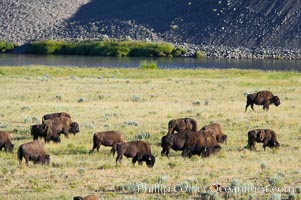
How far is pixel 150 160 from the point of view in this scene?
18156 millimetres

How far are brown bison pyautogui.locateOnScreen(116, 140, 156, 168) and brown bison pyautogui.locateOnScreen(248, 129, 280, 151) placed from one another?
161 inches

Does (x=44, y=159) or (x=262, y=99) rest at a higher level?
(x=262, y=99)

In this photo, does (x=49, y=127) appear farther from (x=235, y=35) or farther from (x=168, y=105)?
(x=235, y=35)

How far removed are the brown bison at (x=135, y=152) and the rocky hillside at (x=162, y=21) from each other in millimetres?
87126

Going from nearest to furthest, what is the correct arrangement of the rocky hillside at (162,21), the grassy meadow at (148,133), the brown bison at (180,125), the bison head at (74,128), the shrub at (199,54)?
1. the grassy meadow at (148,133)
2. the brown bison at (180,125)
3. the bison head at (74,128)
4. the shrub at (199,54)
5. the rocky hillside at (162,21)

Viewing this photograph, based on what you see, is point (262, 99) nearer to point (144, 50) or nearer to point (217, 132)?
point (217, 132)

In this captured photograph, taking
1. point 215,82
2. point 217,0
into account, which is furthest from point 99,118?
point 217,0

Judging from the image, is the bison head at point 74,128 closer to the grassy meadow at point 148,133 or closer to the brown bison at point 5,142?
the grassy meadow at point 148,133

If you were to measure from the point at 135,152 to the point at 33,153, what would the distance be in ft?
8.62

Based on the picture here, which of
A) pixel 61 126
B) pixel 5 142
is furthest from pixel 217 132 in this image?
pixel 5 142

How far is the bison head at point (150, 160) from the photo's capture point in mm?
18062

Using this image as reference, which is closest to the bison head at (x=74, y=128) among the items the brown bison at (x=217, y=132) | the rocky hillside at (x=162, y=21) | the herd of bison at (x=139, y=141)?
the herd of bison at (x=139, y=141)

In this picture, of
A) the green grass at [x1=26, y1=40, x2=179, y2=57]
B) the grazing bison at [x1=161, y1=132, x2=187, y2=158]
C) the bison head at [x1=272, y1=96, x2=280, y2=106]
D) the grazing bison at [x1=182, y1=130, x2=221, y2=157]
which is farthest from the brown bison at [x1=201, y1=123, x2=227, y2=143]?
the green grass at [x1=26, y1=40, x2=179, y2=57]

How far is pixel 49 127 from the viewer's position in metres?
21.8
